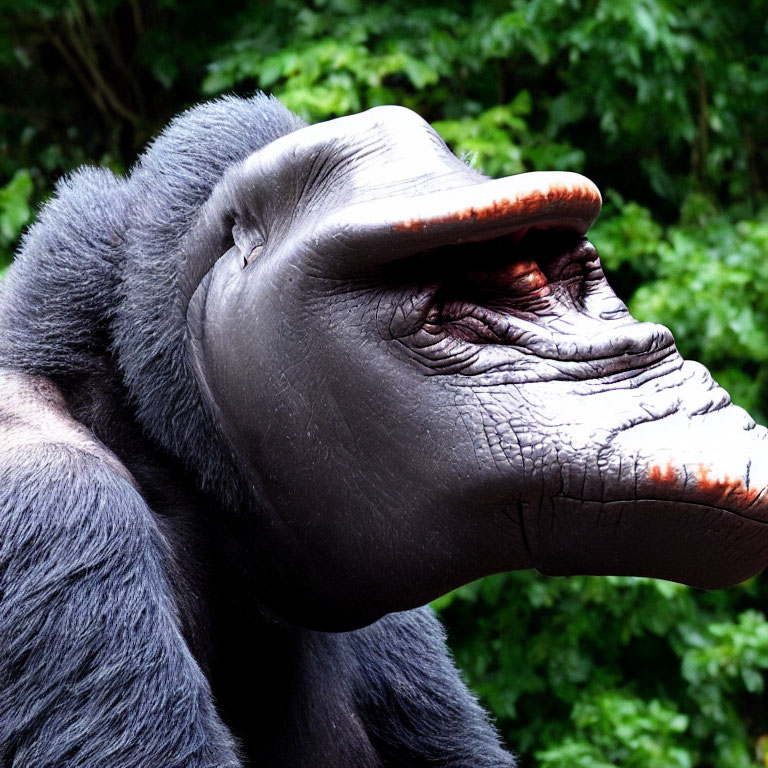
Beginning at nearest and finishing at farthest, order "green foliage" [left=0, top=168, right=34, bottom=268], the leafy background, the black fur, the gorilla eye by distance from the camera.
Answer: the black fur → the gorilla eye → "green foliage" [left=0, top=168, right=34, bottom=268] → the leafy background

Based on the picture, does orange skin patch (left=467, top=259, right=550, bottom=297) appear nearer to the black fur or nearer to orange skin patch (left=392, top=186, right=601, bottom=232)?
orange skin patch (left=392, top=186, right=601, bottom=232)

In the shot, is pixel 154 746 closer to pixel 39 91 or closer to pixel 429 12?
pixel 429 12

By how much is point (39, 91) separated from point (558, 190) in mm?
4143

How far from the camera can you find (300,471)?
156 centimetres

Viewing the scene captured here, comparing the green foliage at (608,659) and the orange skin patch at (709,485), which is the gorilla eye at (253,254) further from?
the green foliage at (608,659)

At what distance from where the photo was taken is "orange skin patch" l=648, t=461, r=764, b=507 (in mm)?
1269

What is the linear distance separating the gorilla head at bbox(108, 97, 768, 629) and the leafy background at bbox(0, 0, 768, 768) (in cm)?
230

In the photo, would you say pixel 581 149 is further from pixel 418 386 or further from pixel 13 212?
pixel 418 386

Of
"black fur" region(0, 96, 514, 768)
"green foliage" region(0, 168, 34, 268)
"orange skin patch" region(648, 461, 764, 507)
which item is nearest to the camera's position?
"orange skin patch" region(648, 461, 764, 507)

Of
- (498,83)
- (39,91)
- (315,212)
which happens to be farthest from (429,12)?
(315,212)

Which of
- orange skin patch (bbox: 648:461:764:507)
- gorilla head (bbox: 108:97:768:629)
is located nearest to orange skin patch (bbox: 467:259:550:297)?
gorilla head (bbox: 108:97:768:629)

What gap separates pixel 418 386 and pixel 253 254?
36cm

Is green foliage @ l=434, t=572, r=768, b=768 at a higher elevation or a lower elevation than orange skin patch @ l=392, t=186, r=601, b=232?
lower

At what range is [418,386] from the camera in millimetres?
1439
